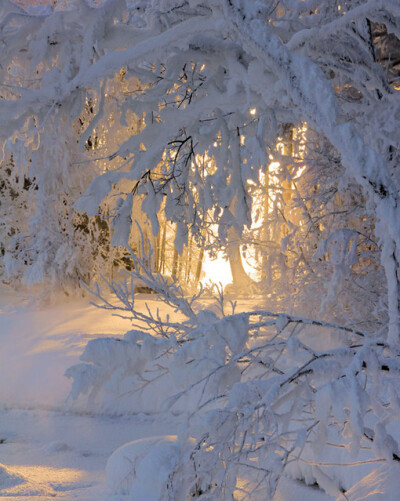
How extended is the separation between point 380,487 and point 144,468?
1.37 metres

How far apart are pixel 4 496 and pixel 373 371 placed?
126 inches

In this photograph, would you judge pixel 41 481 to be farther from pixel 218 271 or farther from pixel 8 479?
pixel 218 271

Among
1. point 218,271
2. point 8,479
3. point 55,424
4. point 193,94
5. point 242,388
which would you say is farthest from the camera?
point 218,271

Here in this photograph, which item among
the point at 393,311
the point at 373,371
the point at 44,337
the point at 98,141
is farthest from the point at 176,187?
the point at 98,141

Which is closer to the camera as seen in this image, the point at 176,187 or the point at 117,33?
the point at 117,33

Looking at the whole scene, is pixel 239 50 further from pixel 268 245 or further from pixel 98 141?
pixel 98 141

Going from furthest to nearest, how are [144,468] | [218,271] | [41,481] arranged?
[218,271] < [41,481] < [144,468]

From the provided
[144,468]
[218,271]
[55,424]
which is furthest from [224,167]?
[218,271]

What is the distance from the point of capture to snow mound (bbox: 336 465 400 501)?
2.99 metres

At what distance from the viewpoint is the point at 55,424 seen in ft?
22.3

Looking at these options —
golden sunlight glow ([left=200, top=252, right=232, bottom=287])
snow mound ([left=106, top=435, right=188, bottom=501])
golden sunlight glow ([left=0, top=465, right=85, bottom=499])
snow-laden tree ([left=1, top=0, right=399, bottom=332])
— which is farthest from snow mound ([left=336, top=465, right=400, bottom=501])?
golden sunlight glow ([left=200, top=252, right=232, bottom=287])

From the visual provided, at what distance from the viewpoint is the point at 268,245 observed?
831 cm

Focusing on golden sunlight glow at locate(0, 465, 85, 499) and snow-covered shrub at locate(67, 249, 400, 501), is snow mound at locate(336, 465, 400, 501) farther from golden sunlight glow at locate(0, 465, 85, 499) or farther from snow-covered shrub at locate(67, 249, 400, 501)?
golden sunlight glow at locate(0, 465, 85, 499)

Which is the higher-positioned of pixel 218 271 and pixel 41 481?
pixel 218 271
